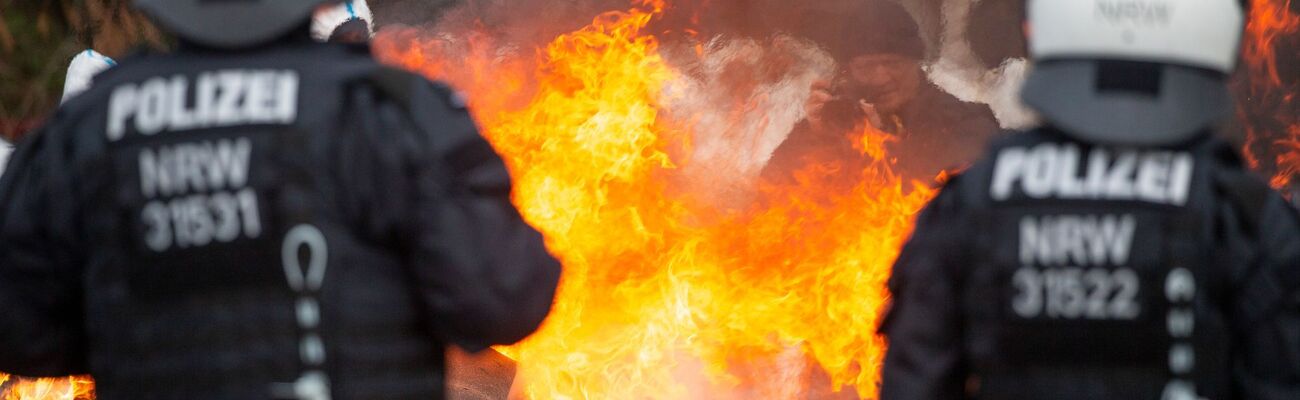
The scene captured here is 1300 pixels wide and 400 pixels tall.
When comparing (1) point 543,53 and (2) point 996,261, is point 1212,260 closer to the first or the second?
(2) point 996,261

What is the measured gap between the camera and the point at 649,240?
8.02 m

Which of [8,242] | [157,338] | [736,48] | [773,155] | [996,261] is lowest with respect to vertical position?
[773,155]

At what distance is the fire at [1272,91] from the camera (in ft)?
27.1

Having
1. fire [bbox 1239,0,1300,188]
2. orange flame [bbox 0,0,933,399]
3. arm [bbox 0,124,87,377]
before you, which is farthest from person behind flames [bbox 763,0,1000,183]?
arm [bbox 0,124,87,377]

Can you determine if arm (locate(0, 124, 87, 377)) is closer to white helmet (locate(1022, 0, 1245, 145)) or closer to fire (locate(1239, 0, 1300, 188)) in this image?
white helmet (locate(1022, 0, 1245, 145))

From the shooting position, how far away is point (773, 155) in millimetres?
8648

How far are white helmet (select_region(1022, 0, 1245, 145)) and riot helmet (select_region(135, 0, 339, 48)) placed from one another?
1288mm

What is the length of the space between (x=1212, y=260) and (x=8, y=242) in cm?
207

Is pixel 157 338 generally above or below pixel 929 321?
above

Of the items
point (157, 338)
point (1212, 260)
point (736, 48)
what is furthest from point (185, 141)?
point (736, 48)

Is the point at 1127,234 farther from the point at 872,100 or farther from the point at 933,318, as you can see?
the point at 872,100

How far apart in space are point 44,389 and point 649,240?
3.21m

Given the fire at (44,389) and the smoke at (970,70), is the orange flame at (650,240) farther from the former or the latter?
the fire at (44,389)

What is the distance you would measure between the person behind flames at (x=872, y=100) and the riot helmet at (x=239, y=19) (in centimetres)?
622
